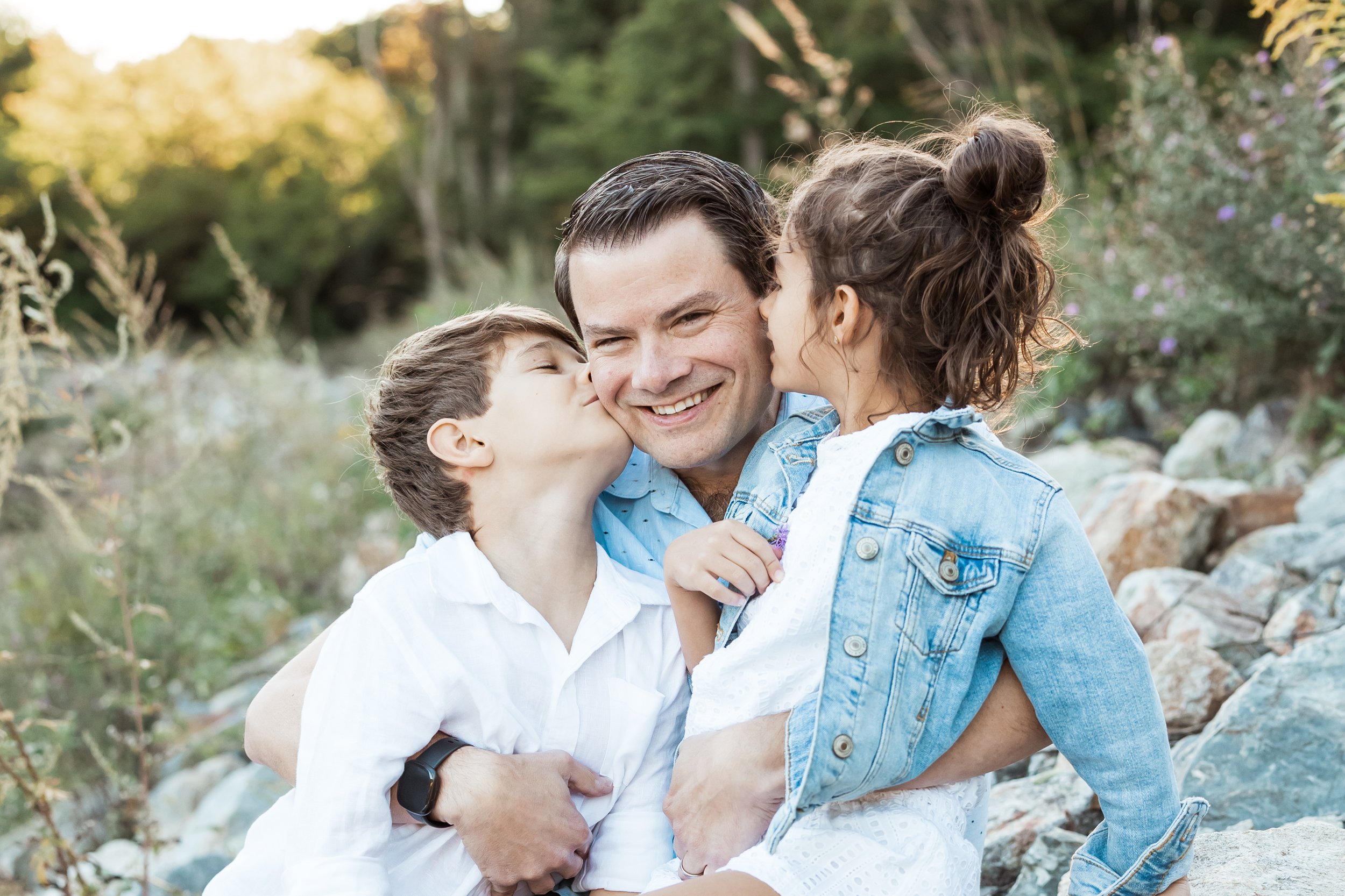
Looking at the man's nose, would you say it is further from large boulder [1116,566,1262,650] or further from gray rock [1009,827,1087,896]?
large boulder [1116,566,1262,650]

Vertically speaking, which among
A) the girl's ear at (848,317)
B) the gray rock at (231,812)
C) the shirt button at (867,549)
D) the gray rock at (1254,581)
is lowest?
the gray rock at (231,812)

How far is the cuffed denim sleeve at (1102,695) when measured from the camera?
1.44m

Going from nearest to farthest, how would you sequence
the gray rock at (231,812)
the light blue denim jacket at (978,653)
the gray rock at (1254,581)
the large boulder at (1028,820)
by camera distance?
the light blue denim jacket at (978,653) → the large boulder at (1028,820) → the gray rock at (1254,581) → the gray rock at (231,812)

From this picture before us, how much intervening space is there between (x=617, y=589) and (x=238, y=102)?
831 inches

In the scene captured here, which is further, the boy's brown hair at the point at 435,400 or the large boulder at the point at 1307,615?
the large boulder at the point at 1307,615

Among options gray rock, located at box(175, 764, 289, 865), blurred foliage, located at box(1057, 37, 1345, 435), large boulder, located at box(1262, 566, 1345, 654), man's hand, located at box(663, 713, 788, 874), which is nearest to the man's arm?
man's hand, located at box(663, 713, 788, 874)

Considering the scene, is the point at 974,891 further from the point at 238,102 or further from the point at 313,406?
the point at 238,102

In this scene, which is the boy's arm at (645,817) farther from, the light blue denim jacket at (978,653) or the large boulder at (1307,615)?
the large boulder at (1307,615)

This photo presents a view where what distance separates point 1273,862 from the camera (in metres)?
1.75

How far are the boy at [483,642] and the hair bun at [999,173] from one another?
77cm

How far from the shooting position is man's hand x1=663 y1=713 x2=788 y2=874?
159 centimetres

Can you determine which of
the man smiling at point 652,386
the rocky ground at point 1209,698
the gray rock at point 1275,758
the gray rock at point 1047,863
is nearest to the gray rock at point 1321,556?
the rocky ground at point 1209,698

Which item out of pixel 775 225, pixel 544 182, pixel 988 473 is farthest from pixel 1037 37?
pixel 988 473

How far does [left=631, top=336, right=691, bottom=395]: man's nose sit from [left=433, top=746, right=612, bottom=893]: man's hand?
0.71 metres
